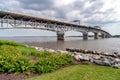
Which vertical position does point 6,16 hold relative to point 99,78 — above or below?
above

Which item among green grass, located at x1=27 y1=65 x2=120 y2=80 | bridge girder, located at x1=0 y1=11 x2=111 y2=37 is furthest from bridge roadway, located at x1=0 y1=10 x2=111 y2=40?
green grass, located at x1=27 y1=65 x2=120 y2=80

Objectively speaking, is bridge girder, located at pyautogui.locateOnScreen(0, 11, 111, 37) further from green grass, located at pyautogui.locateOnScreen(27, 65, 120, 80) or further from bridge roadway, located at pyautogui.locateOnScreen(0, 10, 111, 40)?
green grass, located at pyautogui.locateOnScreen(27, 65, 120, 80)

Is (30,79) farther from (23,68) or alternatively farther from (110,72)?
(110,72)

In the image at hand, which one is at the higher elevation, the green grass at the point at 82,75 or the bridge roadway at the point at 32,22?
the bridge roadway at the point at 32,22

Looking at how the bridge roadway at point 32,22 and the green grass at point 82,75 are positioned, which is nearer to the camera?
the green grass at point 82,75

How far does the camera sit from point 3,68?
5.92 metres

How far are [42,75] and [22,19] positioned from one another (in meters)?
47.6

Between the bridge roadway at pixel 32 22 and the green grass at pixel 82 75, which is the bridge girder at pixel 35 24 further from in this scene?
the green grass at pixel 82 75

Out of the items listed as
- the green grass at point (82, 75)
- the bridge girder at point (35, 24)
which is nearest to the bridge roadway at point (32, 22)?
the bridge girder at point (35, 24)

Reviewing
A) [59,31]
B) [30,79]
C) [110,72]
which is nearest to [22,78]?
[30,79]

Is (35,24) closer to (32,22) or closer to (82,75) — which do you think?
(32,22)

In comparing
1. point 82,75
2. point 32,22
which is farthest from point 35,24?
point 82,75

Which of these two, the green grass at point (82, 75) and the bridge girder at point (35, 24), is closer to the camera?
the green grass at point (82, 75)

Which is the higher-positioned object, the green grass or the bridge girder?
the bridge girder
